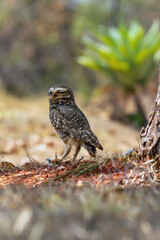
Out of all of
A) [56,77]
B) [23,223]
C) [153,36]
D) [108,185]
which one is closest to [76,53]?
[56,77]

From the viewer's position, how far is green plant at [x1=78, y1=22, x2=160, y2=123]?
1289 cm

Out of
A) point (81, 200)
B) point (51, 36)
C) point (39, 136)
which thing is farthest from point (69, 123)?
point (51, 36)

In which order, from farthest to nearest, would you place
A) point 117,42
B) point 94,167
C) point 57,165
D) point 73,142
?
point 117,42 < point 73,142 < point 57,165 < point 94,167

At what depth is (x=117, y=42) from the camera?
13.2 metres

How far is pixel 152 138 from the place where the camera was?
12.4 feet

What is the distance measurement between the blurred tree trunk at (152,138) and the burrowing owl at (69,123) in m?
0.95

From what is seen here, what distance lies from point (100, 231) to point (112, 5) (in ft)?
64.6

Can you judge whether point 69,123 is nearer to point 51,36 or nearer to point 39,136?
point 39,136

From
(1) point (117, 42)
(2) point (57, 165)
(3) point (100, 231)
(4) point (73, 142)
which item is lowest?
(3) point (100, 231)

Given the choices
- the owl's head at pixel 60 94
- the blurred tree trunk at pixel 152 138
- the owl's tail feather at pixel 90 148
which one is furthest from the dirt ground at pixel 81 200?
the owl's head at pixel 60 94

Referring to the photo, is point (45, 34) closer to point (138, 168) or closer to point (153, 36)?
point (153, 36)

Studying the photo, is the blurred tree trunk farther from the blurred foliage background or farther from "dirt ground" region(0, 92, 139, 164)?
the blurred foliage background

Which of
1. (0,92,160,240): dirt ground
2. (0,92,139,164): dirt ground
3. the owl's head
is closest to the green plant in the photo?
(0,92,139,164): dirt ground

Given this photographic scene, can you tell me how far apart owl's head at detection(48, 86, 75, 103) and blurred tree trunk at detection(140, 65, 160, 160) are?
145 centimetres
